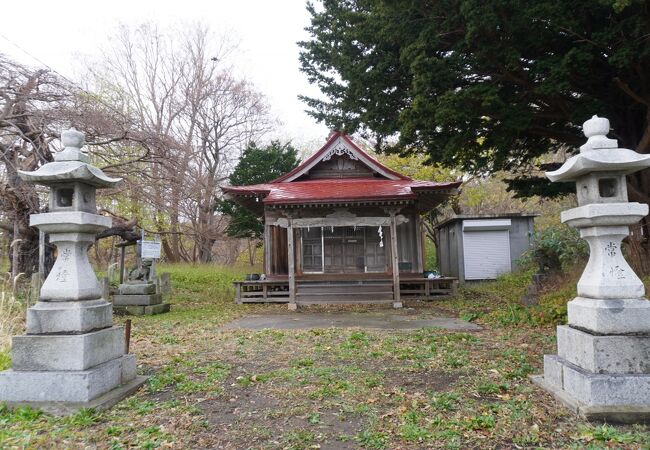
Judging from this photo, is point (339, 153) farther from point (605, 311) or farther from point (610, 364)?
point (610, 364)

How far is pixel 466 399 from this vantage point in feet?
13.5

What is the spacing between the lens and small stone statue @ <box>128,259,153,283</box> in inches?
464

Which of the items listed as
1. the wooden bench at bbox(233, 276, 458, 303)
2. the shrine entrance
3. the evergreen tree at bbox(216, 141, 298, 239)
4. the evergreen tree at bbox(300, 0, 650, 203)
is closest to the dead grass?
the evergreen tree at bbox(300, 0, 650, 203)

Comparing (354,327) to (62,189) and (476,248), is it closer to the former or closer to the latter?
(62,189)

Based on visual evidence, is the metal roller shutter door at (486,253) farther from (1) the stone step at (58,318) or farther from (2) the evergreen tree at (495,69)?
(1) the stone step at (58,318)

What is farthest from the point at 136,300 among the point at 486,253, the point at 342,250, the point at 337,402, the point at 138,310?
the point at 486,253

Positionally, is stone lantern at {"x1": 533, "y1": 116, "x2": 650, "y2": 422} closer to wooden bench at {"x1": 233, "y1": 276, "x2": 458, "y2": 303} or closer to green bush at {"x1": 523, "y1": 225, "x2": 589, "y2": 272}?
green bush at {"x1": 523, "y1": 225, "x2": 589, "y2": 272}

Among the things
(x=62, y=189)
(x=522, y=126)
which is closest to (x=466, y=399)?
(x=62, y=189)

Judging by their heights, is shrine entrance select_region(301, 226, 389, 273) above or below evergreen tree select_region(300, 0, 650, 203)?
below

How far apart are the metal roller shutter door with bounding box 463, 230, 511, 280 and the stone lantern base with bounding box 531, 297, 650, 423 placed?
586 inches

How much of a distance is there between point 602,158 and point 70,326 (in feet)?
18.1

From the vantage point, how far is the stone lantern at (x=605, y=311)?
356cm

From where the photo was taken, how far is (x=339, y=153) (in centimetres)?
1504

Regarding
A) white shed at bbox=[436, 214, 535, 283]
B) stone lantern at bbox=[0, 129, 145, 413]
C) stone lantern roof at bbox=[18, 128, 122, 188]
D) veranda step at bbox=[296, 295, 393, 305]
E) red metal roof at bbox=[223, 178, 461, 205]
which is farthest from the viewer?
white shed at bbox=[436, 214, 535, 283]
